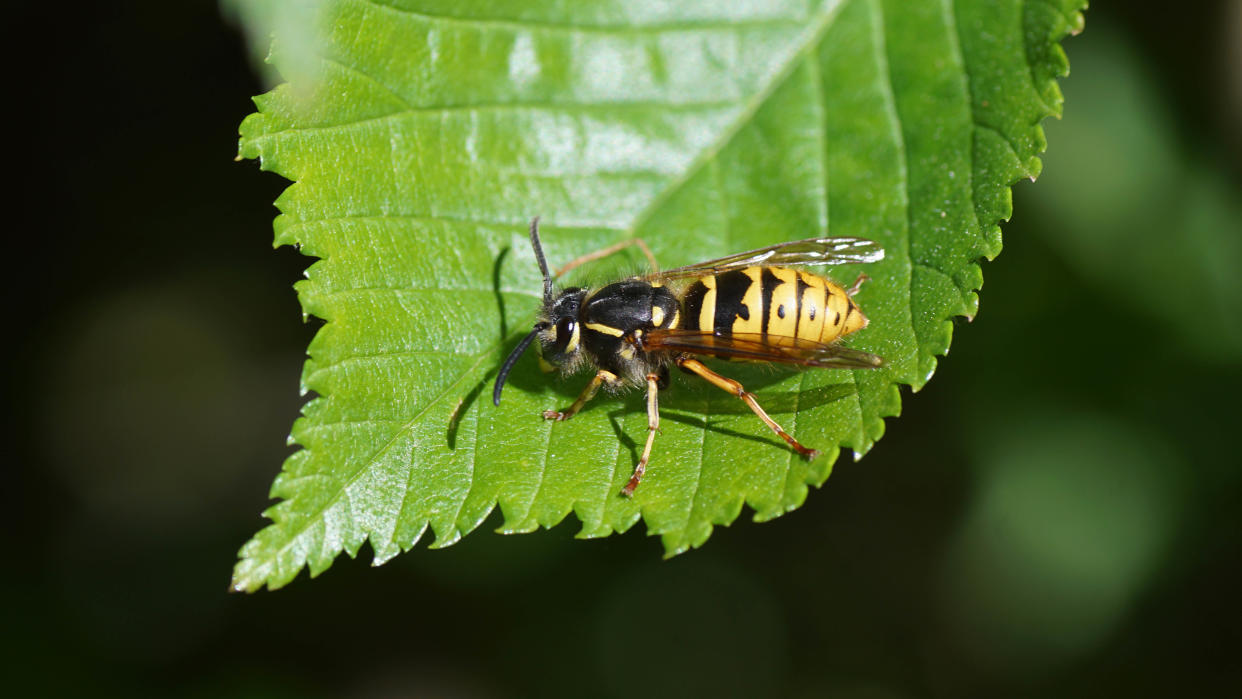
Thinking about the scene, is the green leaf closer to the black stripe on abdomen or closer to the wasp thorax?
the wasp thorax

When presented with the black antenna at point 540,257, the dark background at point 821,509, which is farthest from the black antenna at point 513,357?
the dark background at point 821,509

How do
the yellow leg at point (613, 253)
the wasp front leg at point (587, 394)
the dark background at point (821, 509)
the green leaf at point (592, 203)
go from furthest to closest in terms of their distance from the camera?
the dark background at point (821, 509)
the yellow leg at point (613, 253)
the wasp front leg at point (587, 394)
the green leaf at point (592, 203)

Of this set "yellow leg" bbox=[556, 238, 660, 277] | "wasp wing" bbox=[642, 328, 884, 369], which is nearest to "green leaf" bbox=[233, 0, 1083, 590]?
"yellow leg" bbox=[556, 238, 660, 277]

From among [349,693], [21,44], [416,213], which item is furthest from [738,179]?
[21,44]

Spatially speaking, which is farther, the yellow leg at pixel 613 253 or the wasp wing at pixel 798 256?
the yellow leg at pixel 613 253

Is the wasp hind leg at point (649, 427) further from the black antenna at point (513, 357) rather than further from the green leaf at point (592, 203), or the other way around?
the black antenna at point (513, 357)

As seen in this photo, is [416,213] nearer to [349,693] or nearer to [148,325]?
[349,693]

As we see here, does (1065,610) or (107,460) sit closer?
(1065,610)
